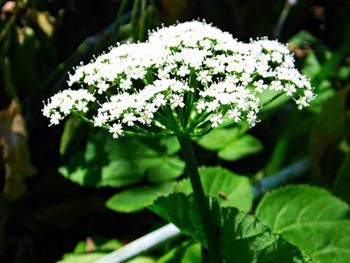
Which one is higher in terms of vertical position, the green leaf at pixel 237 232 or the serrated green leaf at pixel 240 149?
the serrated green leaf at pixel 240 149

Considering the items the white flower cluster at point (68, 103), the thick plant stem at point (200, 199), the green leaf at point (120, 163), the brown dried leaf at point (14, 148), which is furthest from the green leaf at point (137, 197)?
the white flower cluster at point (68, 103)

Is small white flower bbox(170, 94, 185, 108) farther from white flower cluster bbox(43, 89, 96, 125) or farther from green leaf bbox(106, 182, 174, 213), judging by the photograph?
green leaf bbox(106, 182, 174, 213)

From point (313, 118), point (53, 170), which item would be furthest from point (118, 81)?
point (313, 118)

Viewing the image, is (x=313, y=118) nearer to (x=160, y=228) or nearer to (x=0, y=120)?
(x=160, y=228)

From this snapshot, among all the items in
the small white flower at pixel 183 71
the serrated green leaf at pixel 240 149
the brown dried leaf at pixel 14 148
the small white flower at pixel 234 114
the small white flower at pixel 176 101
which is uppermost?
the brown dried leaf at pixel 14 148

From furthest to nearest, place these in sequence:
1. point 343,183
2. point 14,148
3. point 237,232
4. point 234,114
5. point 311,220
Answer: point 343,183 < point 14,148 < point 311,220 < point 237,232 < point 234,114

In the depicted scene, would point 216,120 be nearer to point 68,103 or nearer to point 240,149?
point 68,103

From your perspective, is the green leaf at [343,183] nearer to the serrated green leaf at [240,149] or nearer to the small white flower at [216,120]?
the serrated green leaf at [240,149]

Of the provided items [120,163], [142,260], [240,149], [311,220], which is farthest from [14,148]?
[311,220]

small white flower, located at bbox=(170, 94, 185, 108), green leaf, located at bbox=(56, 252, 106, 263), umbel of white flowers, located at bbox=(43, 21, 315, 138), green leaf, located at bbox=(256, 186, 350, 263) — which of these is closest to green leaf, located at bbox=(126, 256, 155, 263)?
green leaf, located at bbox=(56, 252, 106, 263)
